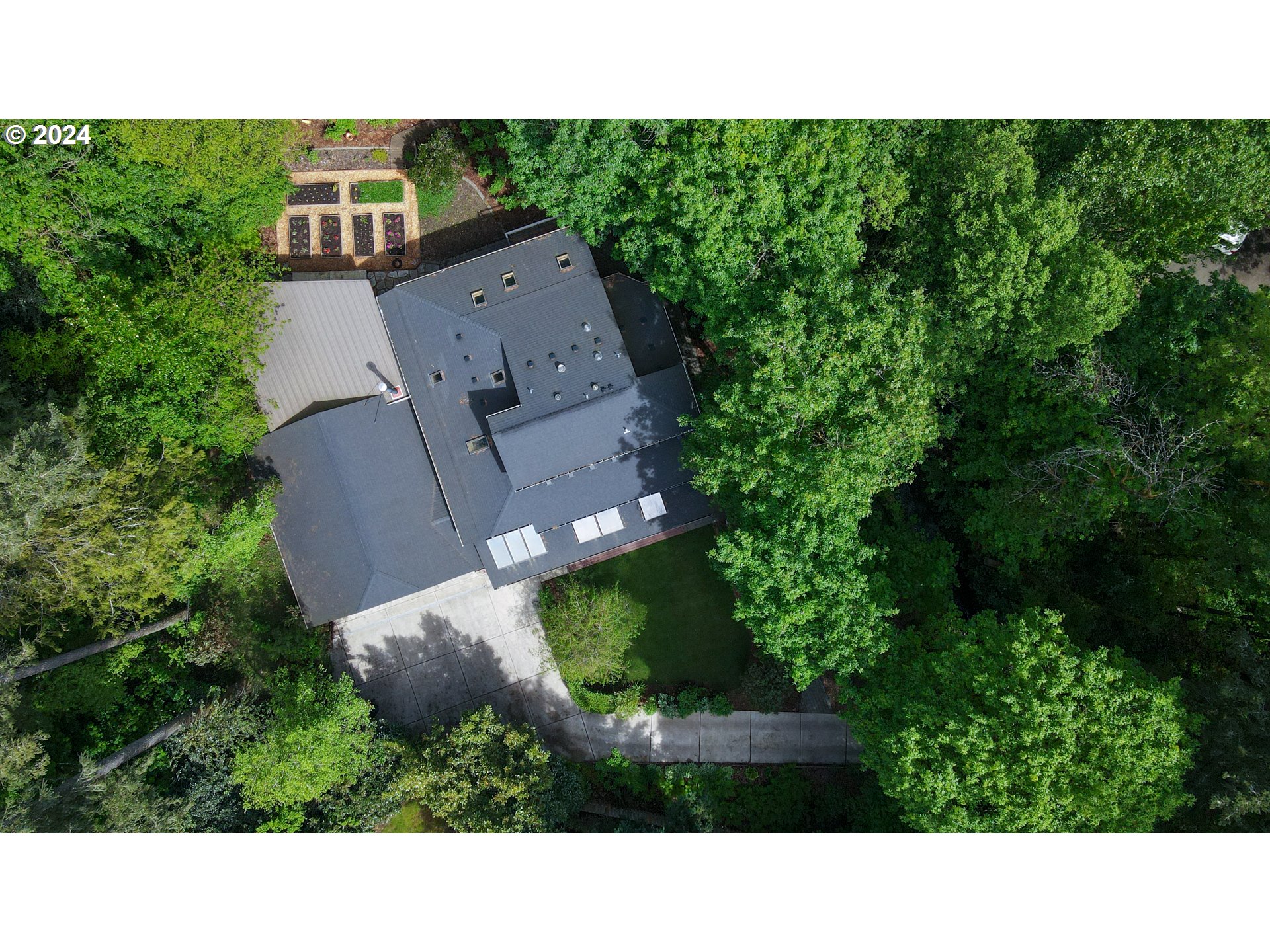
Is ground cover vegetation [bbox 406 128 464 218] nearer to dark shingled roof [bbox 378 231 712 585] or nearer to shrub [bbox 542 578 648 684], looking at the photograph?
dark shingled roof [bbox 378 231 712 585]

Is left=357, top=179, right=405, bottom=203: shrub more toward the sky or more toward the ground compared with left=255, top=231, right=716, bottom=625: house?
more toward the sky

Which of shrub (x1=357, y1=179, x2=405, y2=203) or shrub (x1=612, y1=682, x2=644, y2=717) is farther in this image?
shrub (x1=357, y1=179, x2=405, y2=203)

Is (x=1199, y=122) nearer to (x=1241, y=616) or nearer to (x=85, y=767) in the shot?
(x=1241, y=616)

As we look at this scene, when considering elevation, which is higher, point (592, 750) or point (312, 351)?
point (312, 351)

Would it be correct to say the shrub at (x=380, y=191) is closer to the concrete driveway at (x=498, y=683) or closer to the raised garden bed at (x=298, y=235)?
the raised garden bed at (x=298, y=235)

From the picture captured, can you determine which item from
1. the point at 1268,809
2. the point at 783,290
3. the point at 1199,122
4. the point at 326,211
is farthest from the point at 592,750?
the point at 1199,122

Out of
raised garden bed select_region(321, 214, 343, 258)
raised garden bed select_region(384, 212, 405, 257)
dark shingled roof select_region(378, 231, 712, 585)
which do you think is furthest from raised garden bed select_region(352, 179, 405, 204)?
dark shingled roof select_region(378, 231, 712, 585)

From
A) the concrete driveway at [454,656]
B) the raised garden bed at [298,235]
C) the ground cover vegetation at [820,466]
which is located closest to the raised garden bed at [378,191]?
the raised garden bed at [298,235]
